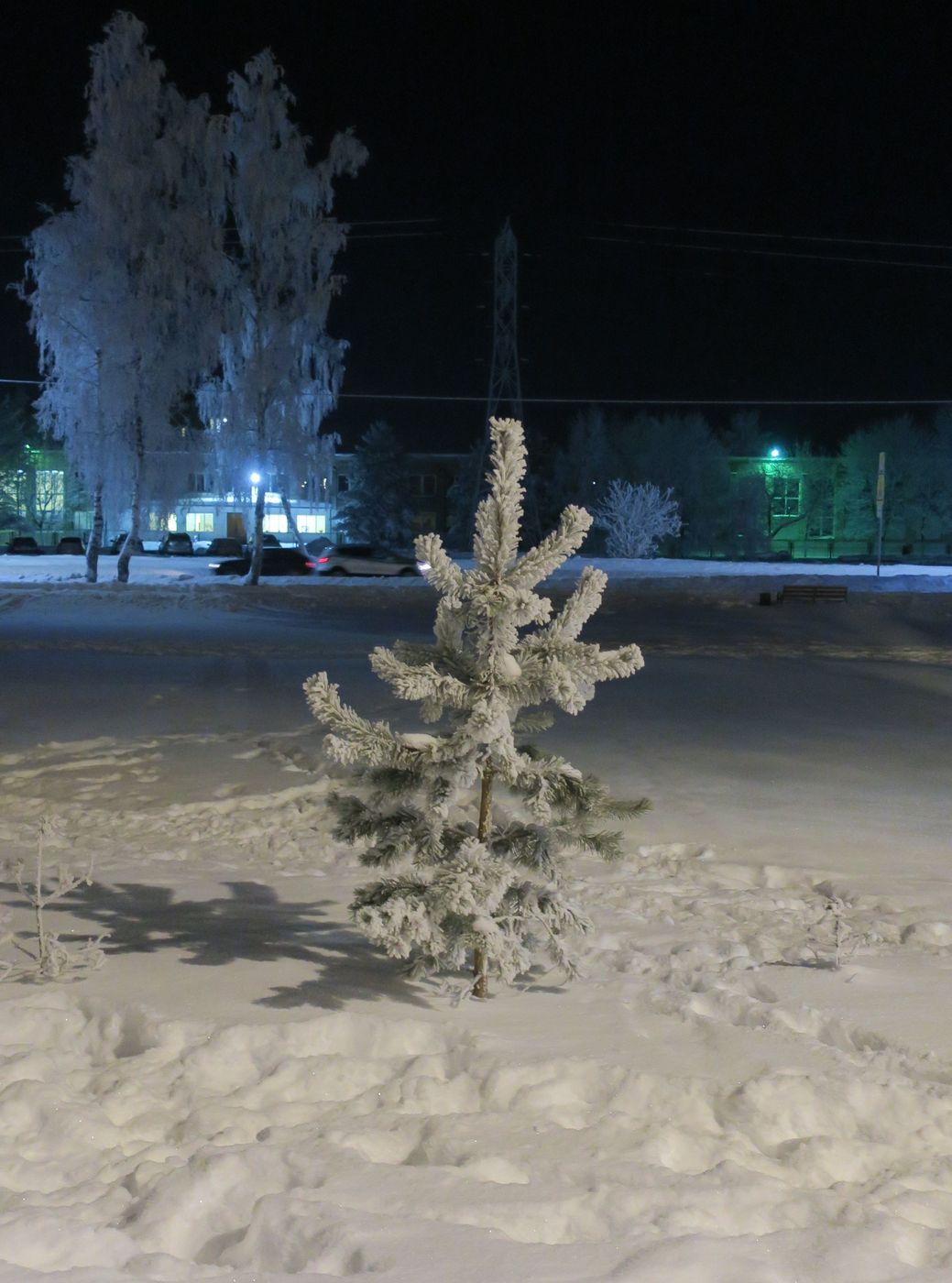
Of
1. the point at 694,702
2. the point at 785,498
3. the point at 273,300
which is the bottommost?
the point at 694,702

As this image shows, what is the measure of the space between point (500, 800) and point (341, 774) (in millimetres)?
1588

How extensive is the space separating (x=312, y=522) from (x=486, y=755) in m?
87.3

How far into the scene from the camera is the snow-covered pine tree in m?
4.73

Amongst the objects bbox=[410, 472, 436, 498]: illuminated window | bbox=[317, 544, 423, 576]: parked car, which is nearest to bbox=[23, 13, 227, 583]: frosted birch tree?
bbox=[317, 544, 423, 576]: parked car

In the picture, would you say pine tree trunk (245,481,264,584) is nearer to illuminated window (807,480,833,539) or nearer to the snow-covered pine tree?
the snow-covered pine tree

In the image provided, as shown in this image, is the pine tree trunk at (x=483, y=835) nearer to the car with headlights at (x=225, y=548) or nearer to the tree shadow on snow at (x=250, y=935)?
the tree shadow on snow at (x=250, y=935)

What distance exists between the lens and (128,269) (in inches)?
1340

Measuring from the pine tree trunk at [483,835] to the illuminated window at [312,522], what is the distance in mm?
85261

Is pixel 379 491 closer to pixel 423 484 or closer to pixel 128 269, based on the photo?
pixel 423 484

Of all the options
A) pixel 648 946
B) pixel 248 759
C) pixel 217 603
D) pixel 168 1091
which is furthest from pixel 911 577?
pixel 168 1091

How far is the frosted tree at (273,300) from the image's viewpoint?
116ft

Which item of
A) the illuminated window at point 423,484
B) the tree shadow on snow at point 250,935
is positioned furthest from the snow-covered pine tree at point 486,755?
the illuminated window at point 423,484

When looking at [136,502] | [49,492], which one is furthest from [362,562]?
[49,492]

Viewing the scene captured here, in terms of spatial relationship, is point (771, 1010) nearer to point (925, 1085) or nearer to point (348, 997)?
point (925, 1085)
